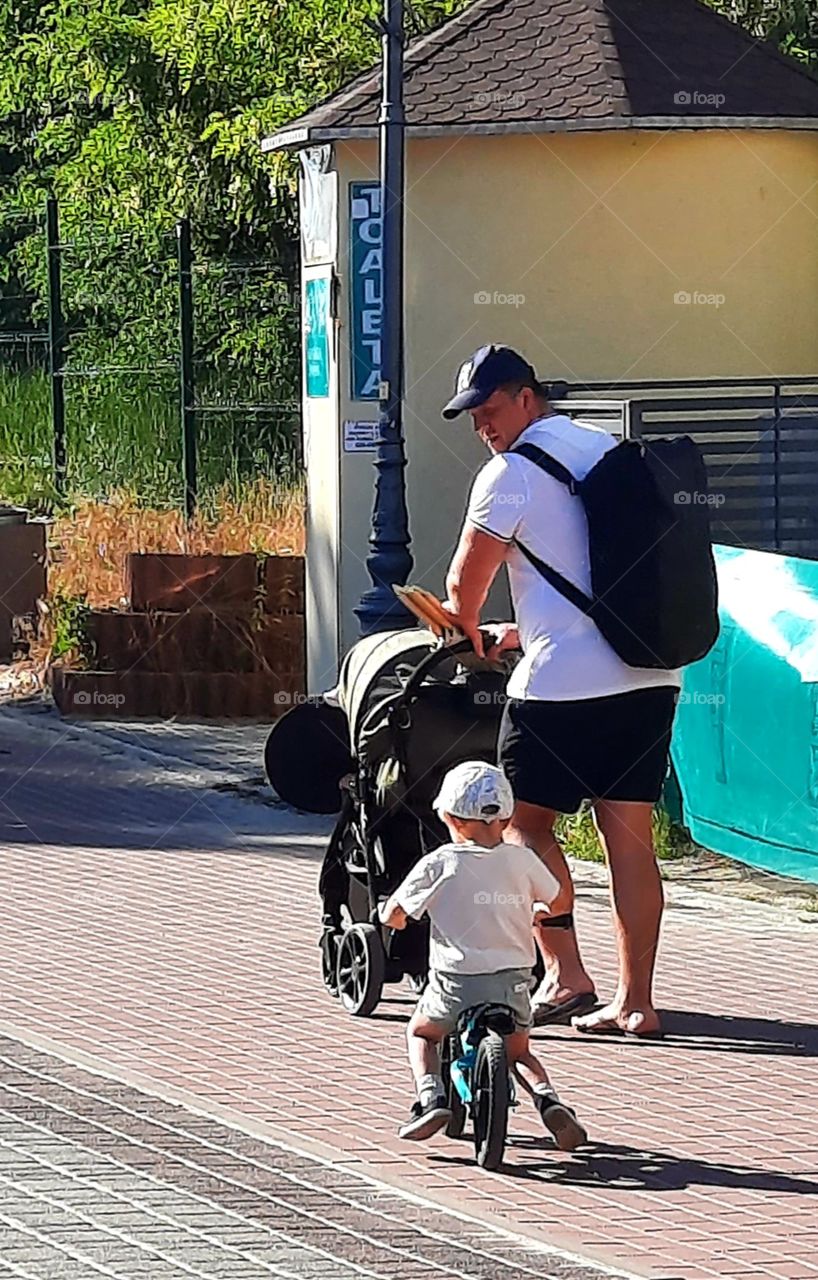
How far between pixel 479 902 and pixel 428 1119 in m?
0.58

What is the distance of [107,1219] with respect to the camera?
235 inches

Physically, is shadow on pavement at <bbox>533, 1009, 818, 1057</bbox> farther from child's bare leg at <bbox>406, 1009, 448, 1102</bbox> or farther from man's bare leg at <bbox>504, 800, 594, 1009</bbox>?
child's bare leg at <bbox>406, 1009, 448, 1102</bbox>

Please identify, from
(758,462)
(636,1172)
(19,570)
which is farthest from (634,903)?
(19,570)

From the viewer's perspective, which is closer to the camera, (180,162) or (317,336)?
(317,336)

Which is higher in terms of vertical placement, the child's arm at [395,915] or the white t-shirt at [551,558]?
the white t-shirt at [551,558]

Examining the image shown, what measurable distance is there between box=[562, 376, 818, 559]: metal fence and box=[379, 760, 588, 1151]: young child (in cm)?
679

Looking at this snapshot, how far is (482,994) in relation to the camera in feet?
21.5

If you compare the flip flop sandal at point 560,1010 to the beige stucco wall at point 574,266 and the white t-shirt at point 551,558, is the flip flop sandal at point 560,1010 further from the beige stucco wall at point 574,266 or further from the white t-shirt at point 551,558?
the beige stucco wall at point 574,266

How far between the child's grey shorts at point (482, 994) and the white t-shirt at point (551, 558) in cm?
135

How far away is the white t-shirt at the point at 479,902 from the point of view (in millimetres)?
Answer: 6613

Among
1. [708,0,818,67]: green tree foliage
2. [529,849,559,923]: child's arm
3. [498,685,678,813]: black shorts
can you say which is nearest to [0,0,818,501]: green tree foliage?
[708,0,818,67]: green tree foliage

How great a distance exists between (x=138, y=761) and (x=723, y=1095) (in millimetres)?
7100

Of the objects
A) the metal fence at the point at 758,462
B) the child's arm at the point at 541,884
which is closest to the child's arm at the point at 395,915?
the child's arm at the point at 541,884

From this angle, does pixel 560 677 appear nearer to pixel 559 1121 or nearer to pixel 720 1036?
pixel 720 1036
